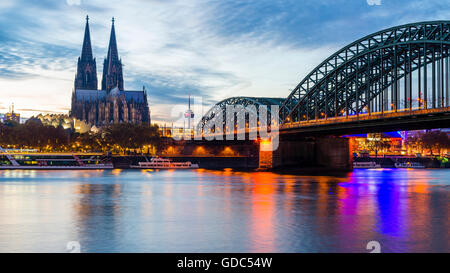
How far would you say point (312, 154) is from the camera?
90.2 m

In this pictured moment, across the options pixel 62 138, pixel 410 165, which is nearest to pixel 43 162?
pixel 62 138

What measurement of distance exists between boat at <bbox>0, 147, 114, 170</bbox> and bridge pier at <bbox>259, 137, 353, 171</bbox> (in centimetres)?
3471

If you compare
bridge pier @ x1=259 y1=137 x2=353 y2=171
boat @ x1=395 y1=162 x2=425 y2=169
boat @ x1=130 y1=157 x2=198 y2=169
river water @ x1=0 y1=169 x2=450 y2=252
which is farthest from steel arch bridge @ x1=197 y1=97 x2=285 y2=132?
river water @ x1=0 y1=169 x2=450 y2=252

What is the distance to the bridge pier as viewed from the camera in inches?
3492

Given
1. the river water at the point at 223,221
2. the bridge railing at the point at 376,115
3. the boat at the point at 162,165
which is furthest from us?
the boat at the point at 162,165

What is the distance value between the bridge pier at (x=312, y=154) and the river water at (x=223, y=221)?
42812 millimetres

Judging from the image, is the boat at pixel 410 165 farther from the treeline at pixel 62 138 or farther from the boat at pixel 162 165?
the treeline at pixel 62 138

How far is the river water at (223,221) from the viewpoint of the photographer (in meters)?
21.4

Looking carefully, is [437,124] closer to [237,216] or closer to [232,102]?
[237,216]

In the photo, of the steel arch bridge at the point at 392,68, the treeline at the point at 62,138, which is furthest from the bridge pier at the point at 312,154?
the treeline at the point at 62,138

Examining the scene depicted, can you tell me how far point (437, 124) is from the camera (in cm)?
5631
